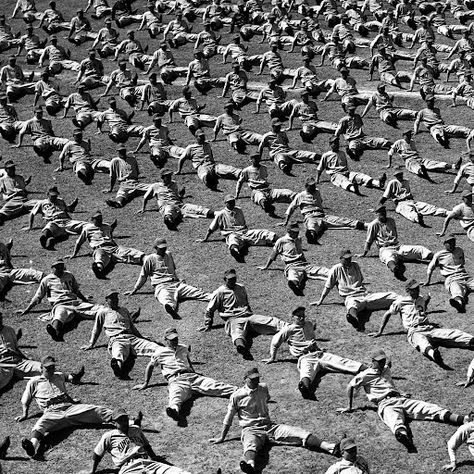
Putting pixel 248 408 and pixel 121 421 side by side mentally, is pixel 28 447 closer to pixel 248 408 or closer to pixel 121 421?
pixel 121 421

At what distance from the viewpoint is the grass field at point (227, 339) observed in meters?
20.8

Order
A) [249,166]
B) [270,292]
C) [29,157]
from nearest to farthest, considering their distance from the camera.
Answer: [270,292] < [249,166] < [29,157]

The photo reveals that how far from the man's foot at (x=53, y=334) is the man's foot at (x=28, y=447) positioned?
4.62 m

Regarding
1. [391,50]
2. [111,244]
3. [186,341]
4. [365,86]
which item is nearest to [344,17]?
[391,50]

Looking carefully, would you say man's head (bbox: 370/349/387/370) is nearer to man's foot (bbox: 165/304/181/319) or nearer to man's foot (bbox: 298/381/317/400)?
man's foot (bbox: 298/381/317/400)

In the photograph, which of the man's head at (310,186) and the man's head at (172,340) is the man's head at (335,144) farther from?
the man's head at (172,340)

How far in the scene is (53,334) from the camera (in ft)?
83.8

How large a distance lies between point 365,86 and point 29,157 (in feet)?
47.9

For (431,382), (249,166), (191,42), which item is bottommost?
(191,42)

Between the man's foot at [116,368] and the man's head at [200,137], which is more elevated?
the man's foot at [116,368]

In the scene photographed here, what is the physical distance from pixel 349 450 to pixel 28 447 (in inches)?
280

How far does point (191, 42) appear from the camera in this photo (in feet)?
161

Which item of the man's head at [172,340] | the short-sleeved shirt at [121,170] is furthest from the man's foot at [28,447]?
the short-sleeved shirt at [121,170]

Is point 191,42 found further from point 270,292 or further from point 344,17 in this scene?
point 270,292
